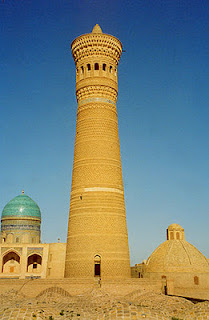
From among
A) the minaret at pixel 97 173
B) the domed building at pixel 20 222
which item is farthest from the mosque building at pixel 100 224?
the domed building at pixel 20 222

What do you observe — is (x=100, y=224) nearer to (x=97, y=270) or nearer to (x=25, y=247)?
(x=97, y=270)

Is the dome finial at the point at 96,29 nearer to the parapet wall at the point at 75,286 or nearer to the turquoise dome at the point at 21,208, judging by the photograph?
the parapet wall at the point at 75,286

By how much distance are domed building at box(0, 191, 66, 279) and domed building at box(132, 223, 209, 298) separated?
619 cm

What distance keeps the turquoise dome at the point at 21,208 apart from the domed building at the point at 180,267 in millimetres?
10451

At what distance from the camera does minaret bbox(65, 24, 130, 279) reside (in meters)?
19.5

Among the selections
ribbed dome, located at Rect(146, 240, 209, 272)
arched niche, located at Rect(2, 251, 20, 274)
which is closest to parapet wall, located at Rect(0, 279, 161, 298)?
ribbed dome, located at Rect(146, 240, 209, 272)

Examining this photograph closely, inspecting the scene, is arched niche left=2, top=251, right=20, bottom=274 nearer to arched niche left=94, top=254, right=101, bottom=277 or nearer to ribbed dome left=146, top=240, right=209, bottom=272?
ribbed dome left=146, top=240, right=209, bottom=272

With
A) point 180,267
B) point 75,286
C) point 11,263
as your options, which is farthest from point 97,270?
point 11,263

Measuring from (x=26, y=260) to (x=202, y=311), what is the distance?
→ 59.4 ft

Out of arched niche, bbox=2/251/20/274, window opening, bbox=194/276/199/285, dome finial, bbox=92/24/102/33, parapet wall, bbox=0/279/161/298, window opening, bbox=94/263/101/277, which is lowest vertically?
parapet wall, bbox=0/279/161/298

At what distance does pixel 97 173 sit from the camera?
20.7 m

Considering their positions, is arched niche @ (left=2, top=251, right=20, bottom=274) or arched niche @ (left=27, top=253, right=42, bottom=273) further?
arched niche @ (left=27, top=253, right=42, bottom=273)

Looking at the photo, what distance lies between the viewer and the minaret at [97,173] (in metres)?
19.5

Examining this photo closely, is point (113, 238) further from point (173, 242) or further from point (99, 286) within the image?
point (173, 242)
